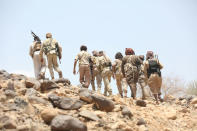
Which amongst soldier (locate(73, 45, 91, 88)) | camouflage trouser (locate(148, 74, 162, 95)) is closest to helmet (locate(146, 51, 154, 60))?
camouflage trouser (locate(148, 74, 162, 95))

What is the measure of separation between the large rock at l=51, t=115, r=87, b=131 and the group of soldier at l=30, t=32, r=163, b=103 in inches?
181

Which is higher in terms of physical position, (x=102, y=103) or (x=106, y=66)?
(x=106, y=66)

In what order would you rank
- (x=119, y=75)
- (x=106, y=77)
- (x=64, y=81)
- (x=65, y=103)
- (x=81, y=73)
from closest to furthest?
(x=65, y=103)
(x=64, y=81)
(x=81, y=73)
(x=106, y=77)
(x=119, y=75)

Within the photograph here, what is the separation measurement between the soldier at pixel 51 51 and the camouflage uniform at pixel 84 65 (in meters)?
0.72

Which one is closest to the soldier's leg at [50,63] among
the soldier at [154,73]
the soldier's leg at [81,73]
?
the soldier's leg at [81,73]

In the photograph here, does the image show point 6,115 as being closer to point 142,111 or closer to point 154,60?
point 142,111

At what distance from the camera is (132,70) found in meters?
8.88

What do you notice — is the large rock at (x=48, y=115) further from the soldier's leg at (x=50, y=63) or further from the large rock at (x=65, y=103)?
the soldier's leg at (x=50, y=63)

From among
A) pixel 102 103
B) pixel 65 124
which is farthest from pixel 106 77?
pixel 65 124

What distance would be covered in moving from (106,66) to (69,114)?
4973 mm

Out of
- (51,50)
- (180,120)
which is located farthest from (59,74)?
(180,120)

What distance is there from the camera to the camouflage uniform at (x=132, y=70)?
8914 millimetres

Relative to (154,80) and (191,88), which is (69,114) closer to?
(154,80)

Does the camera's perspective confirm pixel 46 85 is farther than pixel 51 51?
No
